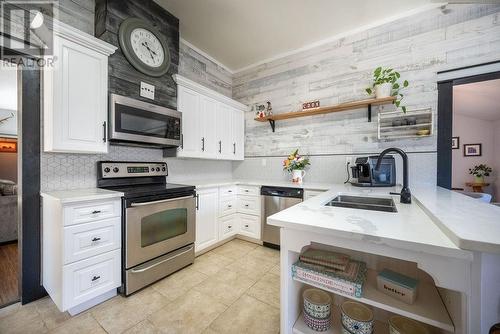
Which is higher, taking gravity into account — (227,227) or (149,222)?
(149,222)

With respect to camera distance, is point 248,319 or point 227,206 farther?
point 227,206

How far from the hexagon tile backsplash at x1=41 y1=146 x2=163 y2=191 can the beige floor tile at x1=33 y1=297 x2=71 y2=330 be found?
35.5 inches

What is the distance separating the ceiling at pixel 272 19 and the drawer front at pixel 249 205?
87.7 inches

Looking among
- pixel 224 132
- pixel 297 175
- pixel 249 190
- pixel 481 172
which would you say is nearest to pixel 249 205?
pixel 249 190

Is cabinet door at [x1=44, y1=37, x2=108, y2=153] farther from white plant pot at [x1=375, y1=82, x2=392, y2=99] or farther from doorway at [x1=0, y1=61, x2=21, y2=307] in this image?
white plant pot at [x1=375, y1=82, x2=392, y2=99]

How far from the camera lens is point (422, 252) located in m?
0.68

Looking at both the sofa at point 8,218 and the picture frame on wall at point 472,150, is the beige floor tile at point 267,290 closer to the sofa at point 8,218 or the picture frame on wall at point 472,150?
the sofa at point 8,218

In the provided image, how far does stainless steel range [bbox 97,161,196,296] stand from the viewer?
5.49 feet

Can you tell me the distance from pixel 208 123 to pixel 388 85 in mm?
2219

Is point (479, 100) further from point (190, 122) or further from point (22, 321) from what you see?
point (22, 321)

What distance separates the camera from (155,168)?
2387 mm

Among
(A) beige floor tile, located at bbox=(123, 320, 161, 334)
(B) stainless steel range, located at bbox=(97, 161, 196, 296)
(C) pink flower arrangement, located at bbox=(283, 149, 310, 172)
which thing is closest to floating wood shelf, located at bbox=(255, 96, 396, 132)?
(C) pink flower arrangement, located at bbox=(283, 149, 310, 172)

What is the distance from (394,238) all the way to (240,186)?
2362 millimetres

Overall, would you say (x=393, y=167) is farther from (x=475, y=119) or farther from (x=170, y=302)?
(x=475, y=119)
